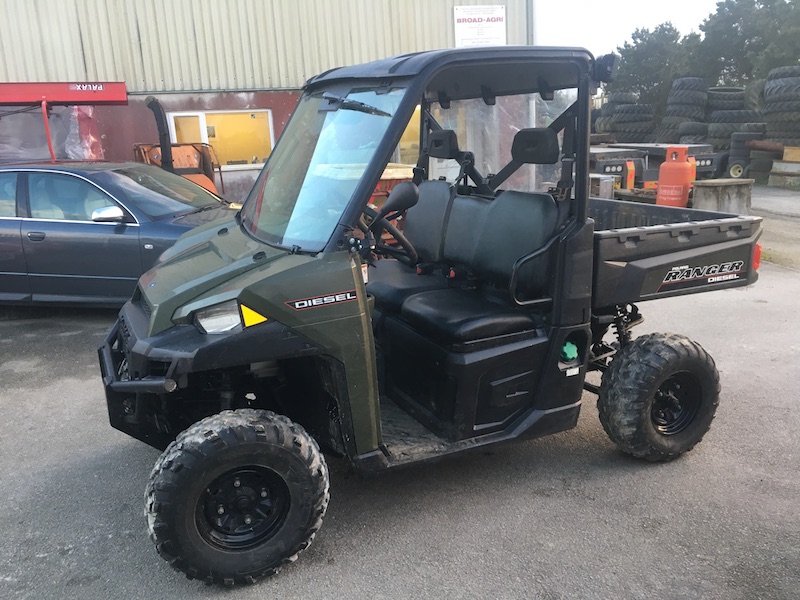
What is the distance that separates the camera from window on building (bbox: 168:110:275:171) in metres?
12.1

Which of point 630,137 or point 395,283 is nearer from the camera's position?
point 395,283

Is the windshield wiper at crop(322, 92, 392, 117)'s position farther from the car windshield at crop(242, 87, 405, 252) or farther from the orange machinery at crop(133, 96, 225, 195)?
the orange machinery at crop(133, 96, 225, 195)

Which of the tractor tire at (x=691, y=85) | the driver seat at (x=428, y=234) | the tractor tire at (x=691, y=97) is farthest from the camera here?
the tractor tire at (x=691, y=85)

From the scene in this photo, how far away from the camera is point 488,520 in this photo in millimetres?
3406

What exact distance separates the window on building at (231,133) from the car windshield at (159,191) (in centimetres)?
472

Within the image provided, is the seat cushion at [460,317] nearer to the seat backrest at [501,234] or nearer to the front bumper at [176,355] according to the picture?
the seat backrest at [501,234]

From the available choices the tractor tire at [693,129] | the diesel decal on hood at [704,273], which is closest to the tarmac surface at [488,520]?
the diesel decal on hood at [704,273]

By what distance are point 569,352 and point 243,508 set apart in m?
1.80

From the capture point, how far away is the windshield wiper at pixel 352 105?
10.3 feet

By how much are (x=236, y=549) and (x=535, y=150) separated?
2.40 metres

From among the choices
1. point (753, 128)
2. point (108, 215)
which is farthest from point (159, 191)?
point (753, 128)

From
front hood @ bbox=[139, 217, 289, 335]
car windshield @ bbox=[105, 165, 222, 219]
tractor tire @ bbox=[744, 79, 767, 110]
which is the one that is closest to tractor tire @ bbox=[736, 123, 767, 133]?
tractor tire @ bbox=[744, 79, 767, 110]

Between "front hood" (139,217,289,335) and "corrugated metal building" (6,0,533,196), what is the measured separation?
906cm

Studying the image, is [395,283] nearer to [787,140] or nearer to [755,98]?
[787,140]
